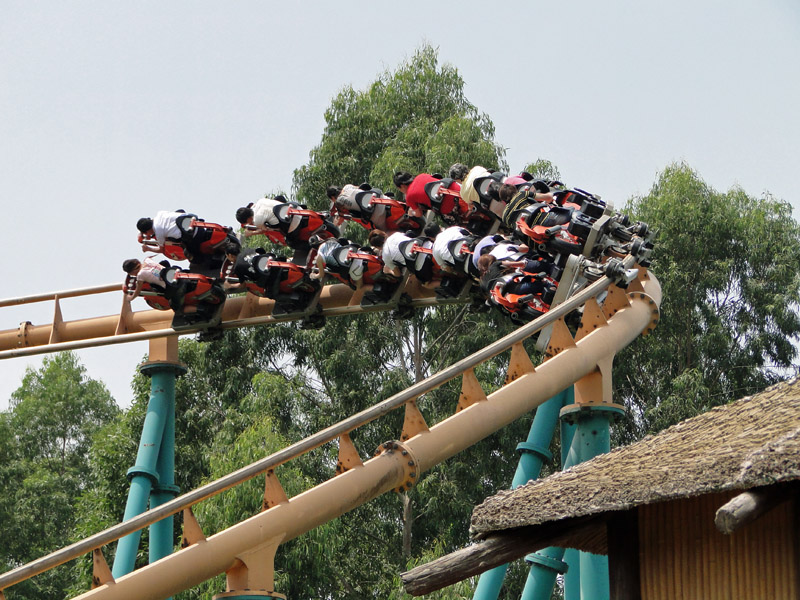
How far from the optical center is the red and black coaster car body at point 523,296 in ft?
24.3

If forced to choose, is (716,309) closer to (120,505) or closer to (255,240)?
(255,240)

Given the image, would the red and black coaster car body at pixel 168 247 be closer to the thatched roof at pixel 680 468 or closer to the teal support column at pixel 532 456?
the teal support column at pixel 532 456

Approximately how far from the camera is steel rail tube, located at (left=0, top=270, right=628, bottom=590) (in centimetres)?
554

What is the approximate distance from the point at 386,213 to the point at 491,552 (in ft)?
14.7

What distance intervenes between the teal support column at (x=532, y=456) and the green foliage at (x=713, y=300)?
29.9ft

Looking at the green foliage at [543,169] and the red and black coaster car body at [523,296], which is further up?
the green foliage at [543,169]

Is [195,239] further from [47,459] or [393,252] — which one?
[47,459]

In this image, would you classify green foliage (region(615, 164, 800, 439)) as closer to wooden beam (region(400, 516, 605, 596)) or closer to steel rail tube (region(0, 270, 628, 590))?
steel rail tube (region(0, 270, 628, 590))

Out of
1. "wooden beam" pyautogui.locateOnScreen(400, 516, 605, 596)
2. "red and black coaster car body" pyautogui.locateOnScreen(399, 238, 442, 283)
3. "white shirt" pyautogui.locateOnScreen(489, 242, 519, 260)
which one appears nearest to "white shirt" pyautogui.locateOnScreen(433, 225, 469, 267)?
"red and black coaster car body" pyautogui.locateOnScreen(399, 238, 442, 283)

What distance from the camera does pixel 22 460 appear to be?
25.8m

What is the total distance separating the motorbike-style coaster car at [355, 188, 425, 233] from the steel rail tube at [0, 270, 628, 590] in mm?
2122

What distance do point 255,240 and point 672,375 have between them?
19.7 feet

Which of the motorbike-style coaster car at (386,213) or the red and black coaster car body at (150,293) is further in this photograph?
the motorbike-style coaster car at (386,213)

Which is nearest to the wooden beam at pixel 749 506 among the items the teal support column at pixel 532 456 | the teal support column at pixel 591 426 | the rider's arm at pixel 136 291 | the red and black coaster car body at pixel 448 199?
the teal support column at pixel 591 426
